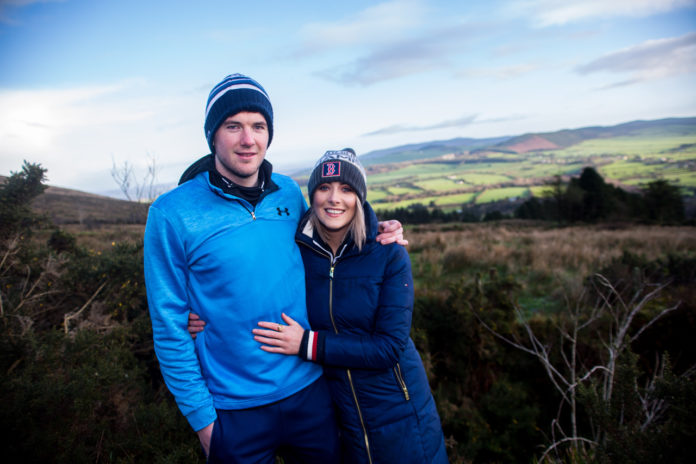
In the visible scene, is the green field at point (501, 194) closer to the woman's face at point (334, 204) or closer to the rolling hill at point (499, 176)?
the rolling hill at point (499, 176)

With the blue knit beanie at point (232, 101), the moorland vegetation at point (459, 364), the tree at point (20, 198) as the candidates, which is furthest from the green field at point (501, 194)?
the blue knit beanie at point (232, 101)

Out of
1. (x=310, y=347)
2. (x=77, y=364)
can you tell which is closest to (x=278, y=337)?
(x=310, y=347)

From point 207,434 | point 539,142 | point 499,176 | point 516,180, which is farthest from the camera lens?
point 539,142

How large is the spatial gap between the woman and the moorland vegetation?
133 cm

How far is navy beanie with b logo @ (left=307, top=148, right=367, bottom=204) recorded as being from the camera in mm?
2105

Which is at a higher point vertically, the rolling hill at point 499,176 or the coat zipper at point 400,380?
the rolling hill at point 499,176

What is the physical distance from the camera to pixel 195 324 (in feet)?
6.04

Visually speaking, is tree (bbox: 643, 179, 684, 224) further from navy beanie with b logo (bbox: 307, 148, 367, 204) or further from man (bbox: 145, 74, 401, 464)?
man (bbox: 145, 74, 401, 464)

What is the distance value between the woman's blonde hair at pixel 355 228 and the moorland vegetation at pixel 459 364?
1.94 metres

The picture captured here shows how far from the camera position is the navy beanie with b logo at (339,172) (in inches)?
82.9

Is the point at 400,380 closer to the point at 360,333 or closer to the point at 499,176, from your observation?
the point at 360,333

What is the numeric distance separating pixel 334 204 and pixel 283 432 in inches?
53.3

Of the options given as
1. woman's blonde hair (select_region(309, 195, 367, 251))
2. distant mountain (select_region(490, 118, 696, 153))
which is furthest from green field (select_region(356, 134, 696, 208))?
→ distant mountain (select_region(490, 118, 696, 153))

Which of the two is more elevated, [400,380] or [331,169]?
[331,169]
